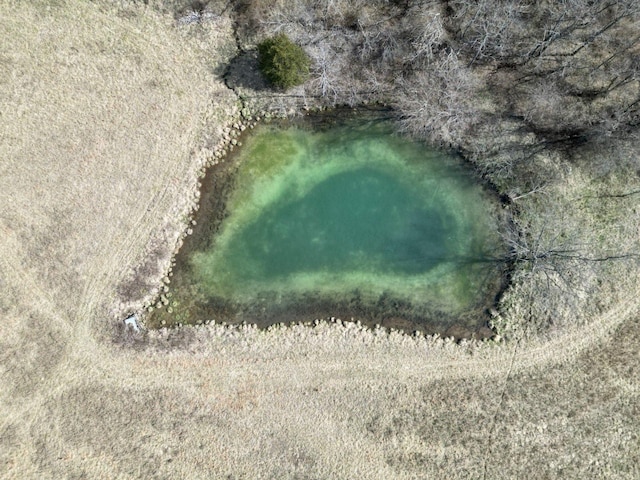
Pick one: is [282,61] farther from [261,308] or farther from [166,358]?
[166,358]

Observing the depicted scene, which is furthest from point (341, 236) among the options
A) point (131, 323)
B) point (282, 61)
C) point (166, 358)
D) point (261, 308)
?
point (131, 323)

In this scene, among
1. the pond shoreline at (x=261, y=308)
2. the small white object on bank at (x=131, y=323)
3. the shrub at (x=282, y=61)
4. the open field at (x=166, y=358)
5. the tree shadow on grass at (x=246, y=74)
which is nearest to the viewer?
the open field at (x=166, y=358)

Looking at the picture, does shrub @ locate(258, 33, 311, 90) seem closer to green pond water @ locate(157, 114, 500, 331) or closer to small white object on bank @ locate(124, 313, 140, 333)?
green pond water @ locate(157, 114, 500, 331)

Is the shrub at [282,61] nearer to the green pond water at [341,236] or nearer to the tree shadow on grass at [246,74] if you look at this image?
the tree shadow on grass at [246,74]

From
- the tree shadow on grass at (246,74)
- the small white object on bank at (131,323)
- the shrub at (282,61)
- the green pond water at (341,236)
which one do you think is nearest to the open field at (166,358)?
the small white object on bank at (131,323)

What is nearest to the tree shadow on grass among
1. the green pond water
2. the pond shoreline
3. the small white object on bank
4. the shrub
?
the shrub
